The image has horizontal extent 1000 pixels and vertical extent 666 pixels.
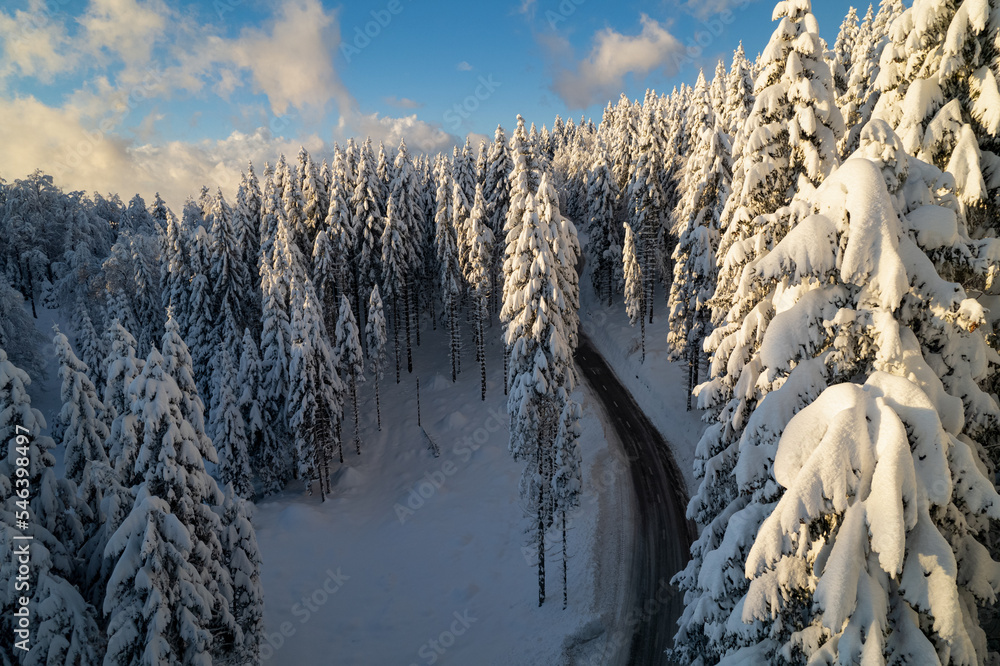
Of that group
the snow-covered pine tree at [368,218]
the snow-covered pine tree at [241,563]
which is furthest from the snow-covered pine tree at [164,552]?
the snow-covered pine tree at [368,218]

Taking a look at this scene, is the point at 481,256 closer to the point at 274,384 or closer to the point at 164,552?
the point at 274,384

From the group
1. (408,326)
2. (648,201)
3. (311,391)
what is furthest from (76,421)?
(648,201)

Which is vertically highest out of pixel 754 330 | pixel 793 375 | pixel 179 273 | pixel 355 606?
pixel 179 273

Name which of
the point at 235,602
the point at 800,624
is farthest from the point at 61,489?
the point at 800,624

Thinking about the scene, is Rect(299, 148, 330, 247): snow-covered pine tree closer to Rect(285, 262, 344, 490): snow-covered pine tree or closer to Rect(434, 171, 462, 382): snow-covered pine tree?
Rect(434, 171, 462, 382): snow-covered pine tree

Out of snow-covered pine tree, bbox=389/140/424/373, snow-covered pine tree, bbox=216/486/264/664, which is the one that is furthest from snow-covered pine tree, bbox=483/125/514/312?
snow-covered pine tree, bbox=216/486/264/664

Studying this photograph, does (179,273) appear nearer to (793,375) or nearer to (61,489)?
(61,489)
